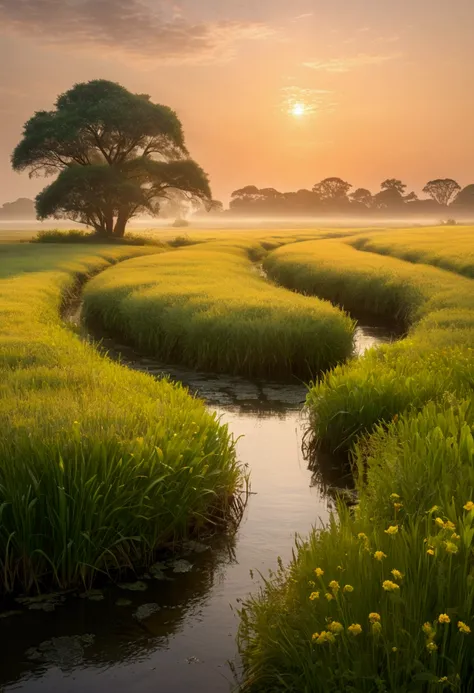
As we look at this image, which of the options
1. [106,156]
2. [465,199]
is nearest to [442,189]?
[465,199]

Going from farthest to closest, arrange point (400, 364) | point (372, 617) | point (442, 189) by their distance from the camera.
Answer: point (442, 189)
point (400, 364)
point (372, 617)

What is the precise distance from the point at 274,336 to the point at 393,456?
8674 millimetres

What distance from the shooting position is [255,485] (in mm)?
9328

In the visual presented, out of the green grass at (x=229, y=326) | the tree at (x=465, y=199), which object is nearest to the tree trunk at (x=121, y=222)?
the green grass at (x=229, y=326)

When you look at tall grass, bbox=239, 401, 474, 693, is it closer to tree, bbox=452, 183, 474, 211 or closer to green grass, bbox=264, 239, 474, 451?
green grass, bbox=264, 239, 474, 451

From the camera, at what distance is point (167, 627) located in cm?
598

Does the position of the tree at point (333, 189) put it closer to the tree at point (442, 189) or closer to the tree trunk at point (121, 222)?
the tree at point (442, 189)

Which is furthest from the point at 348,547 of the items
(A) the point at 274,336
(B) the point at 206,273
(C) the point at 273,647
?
(B) the point at 206,273

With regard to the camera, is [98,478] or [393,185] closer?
[98,478]

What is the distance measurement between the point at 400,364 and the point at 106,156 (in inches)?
2178

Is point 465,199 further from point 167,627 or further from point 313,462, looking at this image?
point 167,627

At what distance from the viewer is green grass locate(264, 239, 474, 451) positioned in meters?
10.6

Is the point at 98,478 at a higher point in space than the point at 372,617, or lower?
lower

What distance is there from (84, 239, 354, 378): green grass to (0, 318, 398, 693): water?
7139mm
